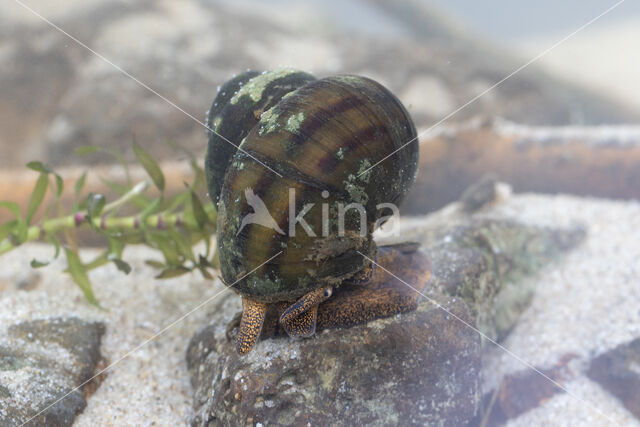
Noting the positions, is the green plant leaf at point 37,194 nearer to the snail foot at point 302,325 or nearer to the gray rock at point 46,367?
the gray rock at point 46,367

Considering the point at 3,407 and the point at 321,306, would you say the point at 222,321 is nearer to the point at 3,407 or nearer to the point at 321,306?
the point at 321,306

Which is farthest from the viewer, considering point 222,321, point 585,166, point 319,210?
point 585,166

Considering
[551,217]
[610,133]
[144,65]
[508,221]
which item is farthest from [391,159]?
[144,65]

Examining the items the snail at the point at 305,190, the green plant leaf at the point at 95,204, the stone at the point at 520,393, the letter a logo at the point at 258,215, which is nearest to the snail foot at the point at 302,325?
the snail at the point at 305,190

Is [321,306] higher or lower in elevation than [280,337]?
higher

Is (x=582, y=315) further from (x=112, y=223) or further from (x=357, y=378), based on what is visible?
(x=112, y=223)

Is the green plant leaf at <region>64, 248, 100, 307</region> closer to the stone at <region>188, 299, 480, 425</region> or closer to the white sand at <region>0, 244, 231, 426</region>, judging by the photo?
the white sand at <region>0, 244, 231, 426</region>
